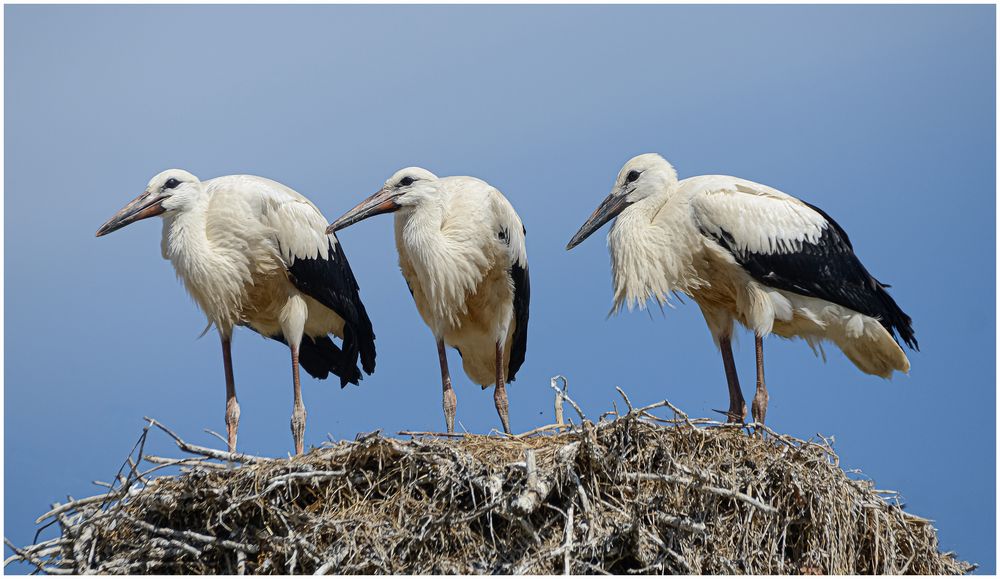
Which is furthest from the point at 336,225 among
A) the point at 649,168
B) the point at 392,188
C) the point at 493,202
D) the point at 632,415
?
the point at 632,415

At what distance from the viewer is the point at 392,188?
7.30 m

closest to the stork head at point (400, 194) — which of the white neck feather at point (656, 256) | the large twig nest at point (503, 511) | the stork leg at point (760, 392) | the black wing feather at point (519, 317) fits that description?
the black wing feather at point (519, 317)

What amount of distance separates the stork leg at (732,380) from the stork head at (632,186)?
0.94m

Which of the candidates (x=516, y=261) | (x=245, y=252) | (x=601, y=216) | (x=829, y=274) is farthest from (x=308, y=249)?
(x=829, y=274)

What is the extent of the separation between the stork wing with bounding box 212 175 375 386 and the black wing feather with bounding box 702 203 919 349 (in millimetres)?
2080

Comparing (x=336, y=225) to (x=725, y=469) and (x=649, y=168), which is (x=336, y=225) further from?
(x=725, y=469)

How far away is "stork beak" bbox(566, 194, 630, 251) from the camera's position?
7.54 metres

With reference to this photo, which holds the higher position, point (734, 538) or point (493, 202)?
point (493, 202)

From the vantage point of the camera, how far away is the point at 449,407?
7.39 m

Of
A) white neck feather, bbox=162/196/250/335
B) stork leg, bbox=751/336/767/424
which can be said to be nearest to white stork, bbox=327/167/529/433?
white neck feather, bbox=162/196/250/335

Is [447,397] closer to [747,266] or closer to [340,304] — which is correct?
[340,304]

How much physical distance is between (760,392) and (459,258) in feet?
5.82

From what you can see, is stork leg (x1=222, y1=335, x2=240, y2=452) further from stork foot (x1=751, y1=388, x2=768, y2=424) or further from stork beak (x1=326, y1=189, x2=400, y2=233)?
stork foot (x1=751, y1=388, x2=768, y2=424)

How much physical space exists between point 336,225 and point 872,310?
2.96 meters
